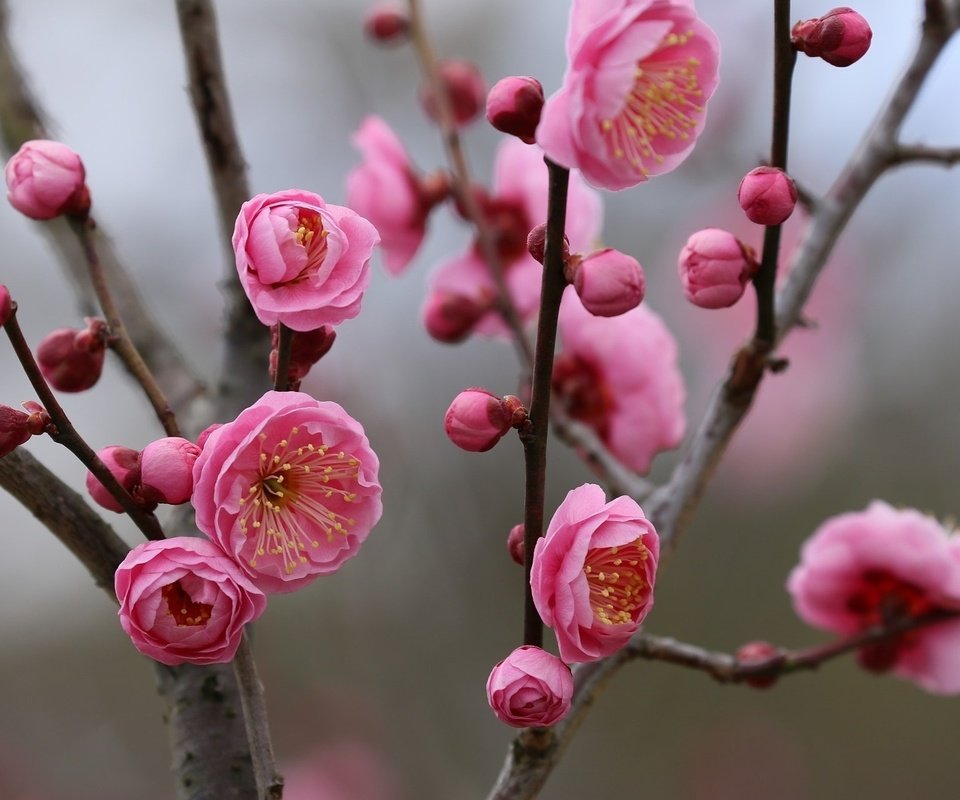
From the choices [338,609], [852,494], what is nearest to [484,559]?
[338,609]

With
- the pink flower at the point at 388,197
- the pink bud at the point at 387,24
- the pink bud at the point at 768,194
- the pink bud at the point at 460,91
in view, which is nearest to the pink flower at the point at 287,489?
the pink bud at the point at 768,194

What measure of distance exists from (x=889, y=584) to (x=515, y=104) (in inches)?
29.8

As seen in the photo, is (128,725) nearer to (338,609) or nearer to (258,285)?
(338,609)

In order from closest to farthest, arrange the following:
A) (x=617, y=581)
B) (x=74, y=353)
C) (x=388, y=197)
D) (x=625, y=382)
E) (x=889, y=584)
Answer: (x=617, y=581)
(x=74, y=353)
(x=889, y=584)
(x=625, y=382)
(x=388, y=197)

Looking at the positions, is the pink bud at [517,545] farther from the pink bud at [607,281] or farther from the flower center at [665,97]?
the flower center at [665,97]

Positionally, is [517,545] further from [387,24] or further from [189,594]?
[387,24]

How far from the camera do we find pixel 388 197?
1.52 meters

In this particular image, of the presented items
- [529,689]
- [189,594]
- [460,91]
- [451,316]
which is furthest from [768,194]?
[460,91]

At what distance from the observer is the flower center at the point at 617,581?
710 millimetres

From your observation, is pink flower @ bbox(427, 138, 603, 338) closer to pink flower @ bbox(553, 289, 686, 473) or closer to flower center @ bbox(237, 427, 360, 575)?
pink flower @ bbox(553, 289, 686, 473)

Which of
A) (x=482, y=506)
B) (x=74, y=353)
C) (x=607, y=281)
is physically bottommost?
(x=482, y=506)

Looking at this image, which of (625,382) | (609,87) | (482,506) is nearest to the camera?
(609,87)

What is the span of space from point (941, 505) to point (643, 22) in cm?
437

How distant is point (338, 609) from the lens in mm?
3275
